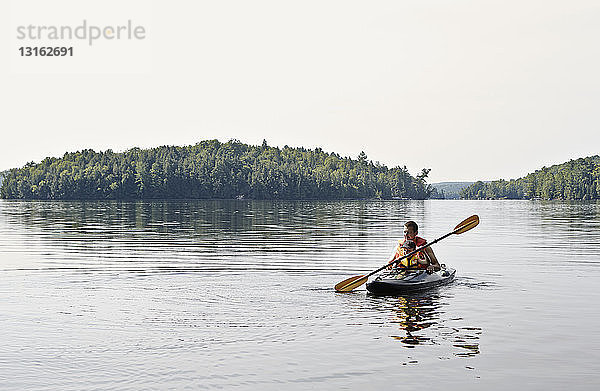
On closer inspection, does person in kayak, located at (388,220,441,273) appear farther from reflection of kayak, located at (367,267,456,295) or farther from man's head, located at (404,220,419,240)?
reflection of kayak, located at (367,267,456,295)

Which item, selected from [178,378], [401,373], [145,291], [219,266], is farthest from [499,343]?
[219,266]

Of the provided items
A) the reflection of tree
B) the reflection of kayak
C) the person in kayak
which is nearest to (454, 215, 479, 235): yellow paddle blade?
the person in kayak

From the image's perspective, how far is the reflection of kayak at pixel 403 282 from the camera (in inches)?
842

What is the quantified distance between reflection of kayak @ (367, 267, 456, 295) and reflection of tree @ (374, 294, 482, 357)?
1.29 feet

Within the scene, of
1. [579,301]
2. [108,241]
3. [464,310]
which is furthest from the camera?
[108,241]

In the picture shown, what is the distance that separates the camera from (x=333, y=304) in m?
20.2

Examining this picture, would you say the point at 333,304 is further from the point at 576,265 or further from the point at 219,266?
the point at 576,265

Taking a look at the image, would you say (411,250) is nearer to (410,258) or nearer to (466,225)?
(410,258)

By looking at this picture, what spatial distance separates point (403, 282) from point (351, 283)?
155cm

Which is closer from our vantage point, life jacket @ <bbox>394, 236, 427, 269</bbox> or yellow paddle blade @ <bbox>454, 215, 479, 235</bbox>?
life jacket @ <bbox>394, 236, 427, 269</bbox>

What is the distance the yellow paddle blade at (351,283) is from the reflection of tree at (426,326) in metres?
1.20

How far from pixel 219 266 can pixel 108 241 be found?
16.0 meters

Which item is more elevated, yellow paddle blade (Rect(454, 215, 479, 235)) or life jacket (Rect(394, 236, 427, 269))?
yellow paddle blade (Rect(454, 215, 479, 235))

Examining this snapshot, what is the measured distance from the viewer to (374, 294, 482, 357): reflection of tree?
15.5m
